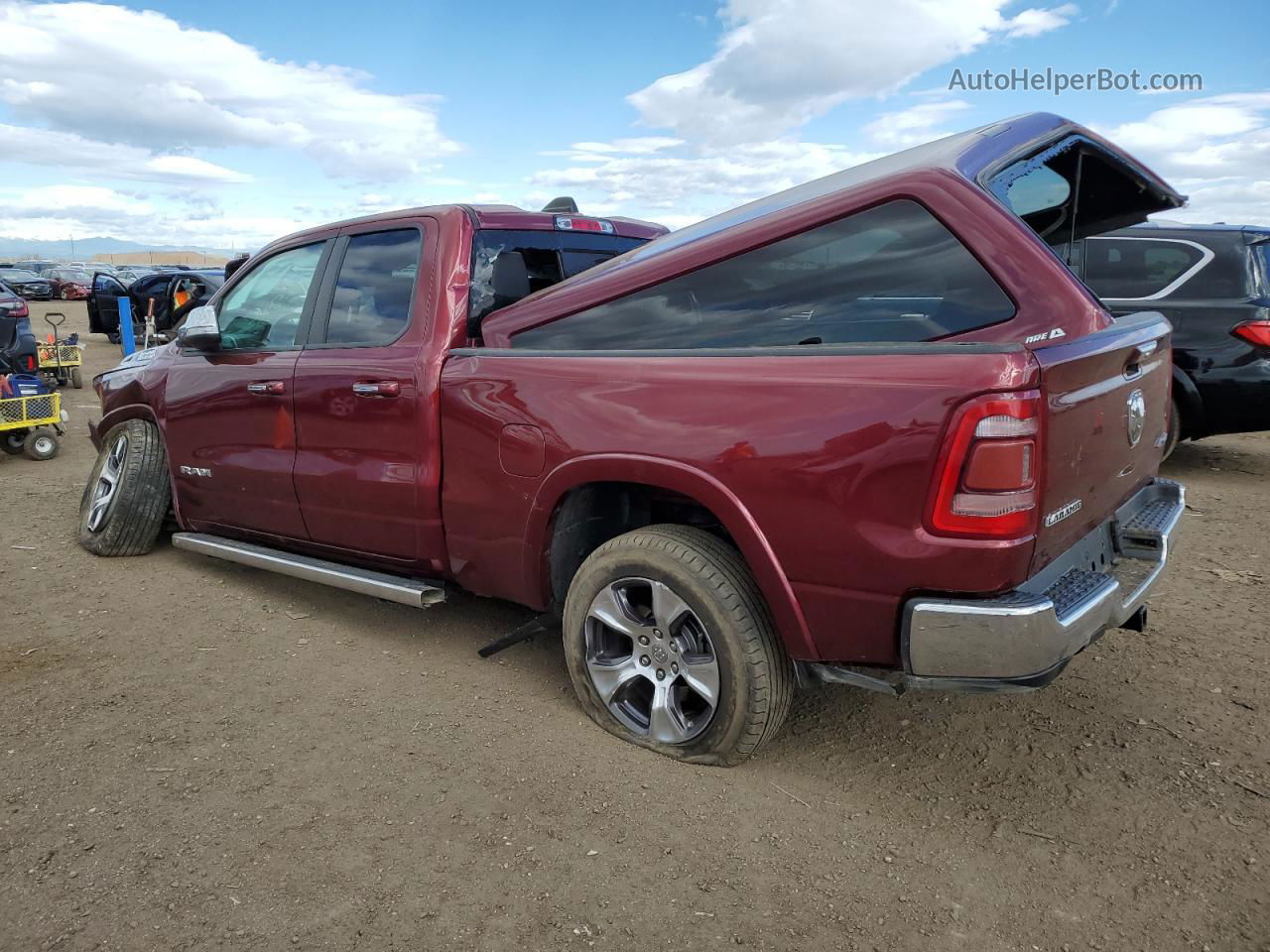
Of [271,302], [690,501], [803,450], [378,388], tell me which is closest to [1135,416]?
[803,450]

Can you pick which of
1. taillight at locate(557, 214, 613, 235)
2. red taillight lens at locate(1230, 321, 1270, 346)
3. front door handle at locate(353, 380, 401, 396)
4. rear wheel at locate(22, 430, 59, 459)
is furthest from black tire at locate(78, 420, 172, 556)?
red taillight lens at locate(1230, 321, 1270, 346)

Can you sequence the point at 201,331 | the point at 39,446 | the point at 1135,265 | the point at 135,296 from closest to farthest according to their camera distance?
the point at 201,331 < the point at 1135,265 < the point at 39,446 < the point at 135,296

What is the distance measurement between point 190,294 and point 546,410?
1337cm

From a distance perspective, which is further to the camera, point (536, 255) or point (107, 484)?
point (107, 484)

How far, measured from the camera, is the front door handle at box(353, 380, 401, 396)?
3.52 m

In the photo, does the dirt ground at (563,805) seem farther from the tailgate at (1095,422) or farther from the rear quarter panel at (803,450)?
the tailgate at (1095,422)

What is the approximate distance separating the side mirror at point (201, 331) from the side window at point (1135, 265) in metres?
5.69

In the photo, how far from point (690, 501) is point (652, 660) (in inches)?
21.3

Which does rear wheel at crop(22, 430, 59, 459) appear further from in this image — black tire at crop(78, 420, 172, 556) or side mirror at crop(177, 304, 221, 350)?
side mirror at crop(177, 304, 221, 350)

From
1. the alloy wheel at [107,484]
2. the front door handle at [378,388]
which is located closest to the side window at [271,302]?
the front door handle at [378,388]

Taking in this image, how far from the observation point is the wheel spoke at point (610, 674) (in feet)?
9.93

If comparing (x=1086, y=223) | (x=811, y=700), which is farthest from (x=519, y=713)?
(x=1086, y=223)

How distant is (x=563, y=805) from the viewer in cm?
272

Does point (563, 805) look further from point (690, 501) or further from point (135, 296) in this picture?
point (135, 296)
